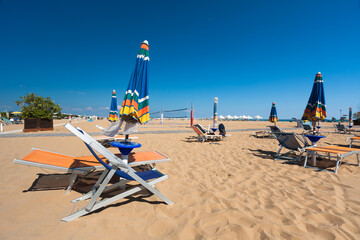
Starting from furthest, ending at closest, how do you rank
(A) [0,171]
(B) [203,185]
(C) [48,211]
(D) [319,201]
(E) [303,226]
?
(A) [0,171]
(B) [203,185]
(D) [319,201]
(C) [48,211]
(E) [303,226]

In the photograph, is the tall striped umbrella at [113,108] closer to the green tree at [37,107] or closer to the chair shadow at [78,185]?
the green tree at [37,107]

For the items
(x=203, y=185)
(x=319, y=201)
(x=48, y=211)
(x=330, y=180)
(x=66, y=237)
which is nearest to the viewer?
(x=66, y=237)

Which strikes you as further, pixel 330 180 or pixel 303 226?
pixel 330 180

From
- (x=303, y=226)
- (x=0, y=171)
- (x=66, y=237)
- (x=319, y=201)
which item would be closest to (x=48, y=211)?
(x=66, y=237)

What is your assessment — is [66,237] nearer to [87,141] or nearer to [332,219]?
[87,141]

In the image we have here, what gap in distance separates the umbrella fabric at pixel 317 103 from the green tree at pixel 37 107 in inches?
587

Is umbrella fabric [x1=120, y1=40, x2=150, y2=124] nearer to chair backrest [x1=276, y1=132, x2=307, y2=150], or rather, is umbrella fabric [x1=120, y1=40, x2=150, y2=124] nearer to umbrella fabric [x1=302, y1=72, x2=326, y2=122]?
chair backrest [x1=276, y1=132, x2=307, y2=150]

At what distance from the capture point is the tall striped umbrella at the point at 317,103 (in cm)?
612

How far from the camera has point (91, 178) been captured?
3.05 m

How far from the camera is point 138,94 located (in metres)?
2.71

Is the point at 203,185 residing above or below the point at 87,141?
below

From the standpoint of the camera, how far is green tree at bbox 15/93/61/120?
11.0m

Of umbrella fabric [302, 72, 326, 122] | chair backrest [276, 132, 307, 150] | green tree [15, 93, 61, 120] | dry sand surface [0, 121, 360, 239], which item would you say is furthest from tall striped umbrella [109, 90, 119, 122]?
umbrella fabric [302, 72, 326, 122]

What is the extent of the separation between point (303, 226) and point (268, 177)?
4.88 ft
